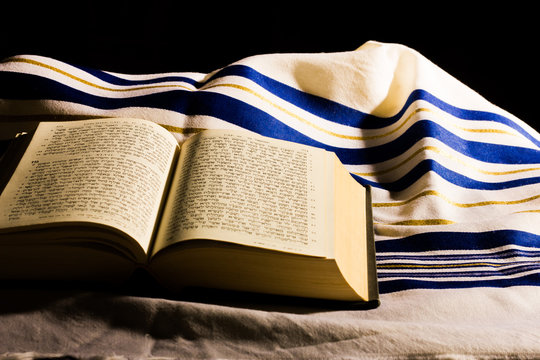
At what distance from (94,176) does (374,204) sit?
0.45 meters

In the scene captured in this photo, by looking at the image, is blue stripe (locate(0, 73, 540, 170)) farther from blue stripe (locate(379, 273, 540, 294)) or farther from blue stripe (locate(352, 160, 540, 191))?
blue stripe (locate(379, 273, 540, 294))

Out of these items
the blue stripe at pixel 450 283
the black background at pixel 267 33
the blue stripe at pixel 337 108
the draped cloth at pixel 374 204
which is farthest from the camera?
the black background at pixel 267 33

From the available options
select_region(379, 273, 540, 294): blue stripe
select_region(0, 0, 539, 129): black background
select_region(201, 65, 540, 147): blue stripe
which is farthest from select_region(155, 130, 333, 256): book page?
Answer: select_region(0, 0, 539, 129): black background

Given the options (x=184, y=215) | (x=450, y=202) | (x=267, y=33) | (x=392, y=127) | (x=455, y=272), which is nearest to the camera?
(x=184, y=215)

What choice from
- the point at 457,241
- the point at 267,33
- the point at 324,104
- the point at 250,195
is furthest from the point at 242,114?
the point at 267,33

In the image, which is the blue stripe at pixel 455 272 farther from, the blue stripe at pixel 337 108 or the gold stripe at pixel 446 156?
the blue stripe at pixel 337 108

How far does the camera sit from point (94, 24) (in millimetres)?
1576

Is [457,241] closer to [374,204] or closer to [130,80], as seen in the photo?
[374,204]

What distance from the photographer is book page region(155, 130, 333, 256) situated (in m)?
0.58

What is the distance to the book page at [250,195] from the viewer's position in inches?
22.8

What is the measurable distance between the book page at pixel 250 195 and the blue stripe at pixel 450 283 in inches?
5.9

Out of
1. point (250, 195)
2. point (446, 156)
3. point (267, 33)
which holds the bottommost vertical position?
point (250, 195)

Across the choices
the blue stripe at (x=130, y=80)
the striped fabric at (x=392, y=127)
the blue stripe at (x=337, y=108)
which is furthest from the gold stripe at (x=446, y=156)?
the blue stripe at (x=130, y=80)

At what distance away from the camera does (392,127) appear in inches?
38.4
